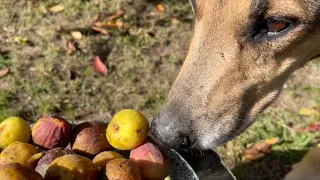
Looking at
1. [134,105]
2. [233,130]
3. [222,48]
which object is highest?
[222,48]

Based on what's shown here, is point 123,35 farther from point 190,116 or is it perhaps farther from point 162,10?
point 190,116

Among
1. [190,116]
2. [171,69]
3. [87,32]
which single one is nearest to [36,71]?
[87,32]

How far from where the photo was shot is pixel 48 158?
2.15 m

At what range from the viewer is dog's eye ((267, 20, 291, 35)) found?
259 cm

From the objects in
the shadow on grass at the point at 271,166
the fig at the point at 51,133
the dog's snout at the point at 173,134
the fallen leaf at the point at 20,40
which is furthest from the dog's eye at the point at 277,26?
the fallen leaf at the point at 20,40

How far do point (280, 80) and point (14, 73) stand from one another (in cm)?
253

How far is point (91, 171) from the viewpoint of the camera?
6.75ft

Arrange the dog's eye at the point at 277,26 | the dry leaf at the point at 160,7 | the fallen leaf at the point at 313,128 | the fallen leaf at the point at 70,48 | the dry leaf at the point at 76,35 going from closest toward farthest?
the dog's eye at the point at 277,26, the fallen leaf at the point at 313,128, the fallen leaf at the point at 70,48, the dry leaf at the point at 76,35, the dry leaf at the point at 160,7

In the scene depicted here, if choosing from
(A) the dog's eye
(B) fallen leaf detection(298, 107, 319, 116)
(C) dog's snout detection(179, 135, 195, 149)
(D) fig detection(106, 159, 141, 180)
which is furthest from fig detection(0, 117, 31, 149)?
(B) fallen leaf detection(298, 107, 319, 116)

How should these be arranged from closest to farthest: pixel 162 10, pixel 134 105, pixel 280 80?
1. pixel 280 80
2. pixel 134 105
3. pixel 162 10

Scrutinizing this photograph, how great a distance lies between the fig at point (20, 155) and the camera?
2.12 metres

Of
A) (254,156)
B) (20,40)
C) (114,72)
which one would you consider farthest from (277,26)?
(20,40)

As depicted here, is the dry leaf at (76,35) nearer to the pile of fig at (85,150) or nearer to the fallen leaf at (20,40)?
the fallen leaf at (20,40)

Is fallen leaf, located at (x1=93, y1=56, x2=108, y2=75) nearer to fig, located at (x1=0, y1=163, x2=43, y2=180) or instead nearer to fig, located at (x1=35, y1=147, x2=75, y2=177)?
fig, located at (x1=35, y1=147, x2=75, y2=177)
